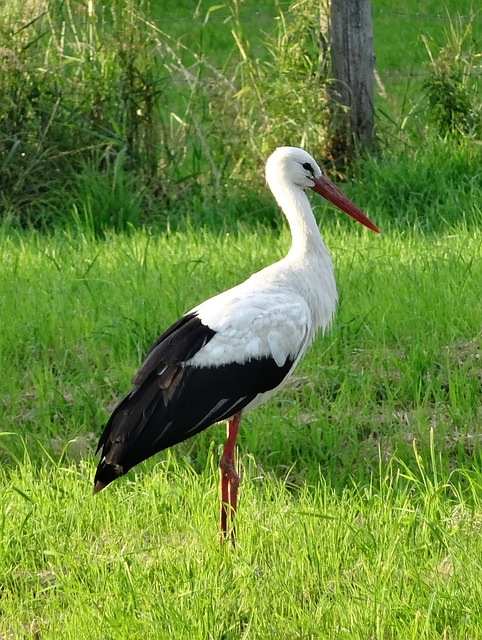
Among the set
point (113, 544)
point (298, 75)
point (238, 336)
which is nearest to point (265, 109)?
point (298, 75)

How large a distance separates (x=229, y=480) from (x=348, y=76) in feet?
14.8

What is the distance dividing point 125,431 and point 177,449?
98 centimetres

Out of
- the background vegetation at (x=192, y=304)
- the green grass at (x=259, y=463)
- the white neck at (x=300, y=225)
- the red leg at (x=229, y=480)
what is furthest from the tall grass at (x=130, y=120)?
the red leg at (x=229, y=480)

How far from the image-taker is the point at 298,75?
7.91 metres

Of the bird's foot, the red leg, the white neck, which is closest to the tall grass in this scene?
the white neck

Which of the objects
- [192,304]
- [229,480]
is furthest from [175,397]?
[192,304]

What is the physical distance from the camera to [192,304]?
577cm

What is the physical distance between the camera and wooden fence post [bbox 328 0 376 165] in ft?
26.1

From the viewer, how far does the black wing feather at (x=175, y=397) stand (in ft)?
12.5

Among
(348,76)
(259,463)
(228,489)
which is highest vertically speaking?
(348,76)

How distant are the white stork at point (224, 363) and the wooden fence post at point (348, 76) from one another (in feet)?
11.6

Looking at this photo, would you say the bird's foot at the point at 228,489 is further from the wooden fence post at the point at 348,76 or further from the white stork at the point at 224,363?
the wooden fence post at the point at 348,76

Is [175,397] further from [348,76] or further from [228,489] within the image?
[348,76]

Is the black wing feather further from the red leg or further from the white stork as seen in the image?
the red leg
